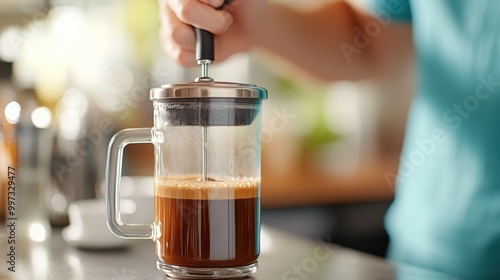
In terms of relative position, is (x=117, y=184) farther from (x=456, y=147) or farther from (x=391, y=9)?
(x=391, y=9)

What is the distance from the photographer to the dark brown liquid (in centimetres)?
82

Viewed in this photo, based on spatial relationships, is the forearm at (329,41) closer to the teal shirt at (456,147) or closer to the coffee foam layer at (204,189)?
the teal shirt at (456,147)

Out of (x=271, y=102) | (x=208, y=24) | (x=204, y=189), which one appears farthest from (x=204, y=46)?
(x=271, y=102)

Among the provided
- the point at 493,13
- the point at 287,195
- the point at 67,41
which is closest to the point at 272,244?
the point at 493,13

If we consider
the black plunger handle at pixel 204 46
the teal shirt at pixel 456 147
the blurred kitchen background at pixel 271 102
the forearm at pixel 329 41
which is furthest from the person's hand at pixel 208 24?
the blurred kitchen background at pixel 271 102

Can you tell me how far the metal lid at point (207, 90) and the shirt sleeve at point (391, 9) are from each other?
1.86ft

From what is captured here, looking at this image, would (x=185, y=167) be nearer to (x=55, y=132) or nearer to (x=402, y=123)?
(x=55, y=132)

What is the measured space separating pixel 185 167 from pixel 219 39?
0.29 meters

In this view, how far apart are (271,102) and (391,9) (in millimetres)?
1505

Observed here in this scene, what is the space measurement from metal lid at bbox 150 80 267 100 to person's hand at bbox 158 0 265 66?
114 millimetres

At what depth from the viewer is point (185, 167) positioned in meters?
0.85

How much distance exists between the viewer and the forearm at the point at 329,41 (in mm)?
1279

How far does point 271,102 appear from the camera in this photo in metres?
2.81

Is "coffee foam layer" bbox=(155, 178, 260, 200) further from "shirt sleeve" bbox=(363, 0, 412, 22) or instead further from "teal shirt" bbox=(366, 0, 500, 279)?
"shirt sleeve" bbox=(363, 0, 412, 22)
